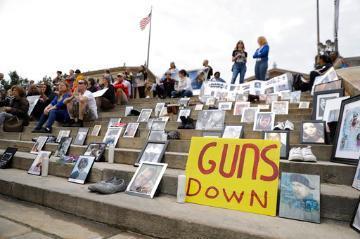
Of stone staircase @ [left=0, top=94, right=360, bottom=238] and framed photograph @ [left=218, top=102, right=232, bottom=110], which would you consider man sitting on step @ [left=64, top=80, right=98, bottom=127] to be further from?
framed photograph @ [left=218, top=102, right=232, bottom=110]

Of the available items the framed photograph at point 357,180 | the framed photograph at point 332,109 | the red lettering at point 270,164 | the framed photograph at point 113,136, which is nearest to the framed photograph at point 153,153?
the framed photograph at point 113,136

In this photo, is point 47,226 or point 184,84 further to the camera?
point 184,84

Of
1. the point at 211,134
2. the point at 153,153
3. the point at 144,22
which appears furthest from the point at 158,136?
the point at 144,22

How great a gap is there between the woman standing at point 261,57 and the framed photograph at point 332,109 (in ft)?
14.0

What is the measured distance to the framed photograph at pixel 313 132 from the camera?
3367 millimetres

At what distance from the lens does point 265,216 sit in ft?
7.14

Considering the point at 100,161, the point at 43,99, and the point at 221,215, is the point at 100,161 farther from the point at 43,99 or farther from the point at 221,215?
the point at 43,99

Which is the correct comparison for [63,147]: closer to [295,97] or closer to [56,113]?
[56,113]

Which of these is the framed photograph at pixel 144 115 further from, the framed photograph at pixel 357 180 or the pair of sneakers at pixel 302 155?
the framed photograph at pixel 357 180

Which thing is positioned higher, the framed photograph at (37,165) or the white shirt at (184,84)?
the white shirt at (184,84)

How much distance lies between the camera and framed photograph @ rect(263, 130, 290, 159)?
320 centimetres

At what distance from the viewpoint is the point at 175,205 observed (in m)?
2.47

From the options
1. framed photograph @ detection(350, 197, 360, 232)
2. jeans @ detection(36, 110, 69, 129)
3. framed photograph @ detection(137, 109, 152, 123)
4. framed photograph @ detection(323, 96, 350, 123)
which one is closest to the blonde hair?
framed photograph @ detection(137, 109, 152, 123)

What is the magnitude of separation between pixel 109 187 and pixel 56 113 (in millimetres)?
4273
